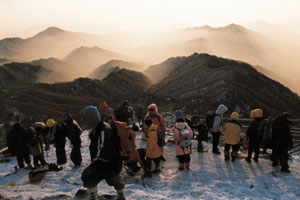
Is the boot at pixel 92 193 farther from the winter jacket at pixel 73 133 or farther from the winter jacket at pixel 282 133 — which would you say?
the winter jacket at pixel 282 133

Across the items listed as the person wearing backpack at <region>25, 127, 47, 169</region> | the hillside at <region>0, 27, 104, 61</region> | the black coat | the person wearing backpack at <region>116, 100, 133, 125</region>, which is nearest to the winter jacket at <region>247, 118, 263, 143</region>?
the person wearing backpack at <region>116, 100, 133, 125</region>

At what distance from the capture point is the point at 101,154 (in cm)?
370

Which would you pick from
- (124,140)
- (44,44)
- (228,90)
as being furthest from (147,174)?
(44,44)

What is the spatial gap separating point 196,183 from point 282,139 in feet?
9.11

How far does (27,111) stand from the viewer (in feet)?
85.4

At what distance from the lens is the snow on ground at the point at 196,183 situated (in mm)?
5227

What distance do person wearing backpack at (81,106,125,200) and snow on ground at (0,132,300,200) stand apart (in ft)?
4.25

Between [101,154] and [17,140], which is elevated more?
[101,154]

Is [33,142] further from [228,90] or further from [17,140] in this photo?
[228,90]

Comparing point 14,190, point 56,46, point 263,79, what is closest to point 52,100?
point 14,190

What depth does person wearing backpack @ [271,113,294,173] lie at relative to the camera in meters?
6.61

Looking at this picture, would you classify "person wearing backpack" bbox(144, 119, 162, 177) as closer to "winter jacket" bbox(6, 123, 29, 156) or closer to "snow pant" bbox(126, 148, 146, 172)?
"snow pant" bbox(126, 148, 146, 172)

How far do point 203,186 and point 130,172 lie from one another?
1966mm

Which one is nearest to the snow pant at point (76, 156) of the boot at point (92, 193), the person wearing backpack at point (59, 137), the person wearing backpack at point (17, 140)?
the person wearing backpack at point (59, 137)
